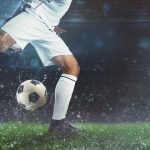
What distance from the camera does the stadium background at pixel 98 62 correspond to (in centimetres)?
672

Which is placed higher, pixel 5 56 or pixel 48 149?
pixel 5 56

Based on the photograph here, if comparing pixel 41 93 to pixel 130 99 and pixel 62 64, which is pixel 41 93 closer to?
pixel 62 64

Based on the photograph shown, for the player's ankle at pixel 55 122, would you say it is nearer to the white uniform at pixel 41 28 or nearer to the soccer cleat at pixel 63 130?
the soccer cleat at pixel 63 130

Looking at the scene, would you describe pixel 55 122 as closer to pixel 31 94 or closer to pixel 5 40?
pixel 31 94

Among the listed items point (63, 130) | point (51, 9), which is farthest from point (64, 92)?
point (51, 9)

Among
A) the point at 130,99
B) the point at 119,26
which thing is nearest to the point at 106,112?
the point at 130,99

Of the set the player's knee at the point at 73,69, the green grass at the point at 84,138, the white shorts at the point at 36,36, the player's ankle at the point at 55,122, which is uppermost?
the white shorts at the point at 36,36

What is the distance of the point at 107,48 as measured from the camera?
6773mm

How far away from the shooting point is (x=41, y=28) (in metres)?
6.70

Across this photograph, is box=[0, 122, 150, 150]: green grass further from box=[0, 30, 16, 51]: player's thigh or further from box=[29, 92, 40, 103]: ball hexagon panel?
box=[0, 30, 16, 51]: player's thigh

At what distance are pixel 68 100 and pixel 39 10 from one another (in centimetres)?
76

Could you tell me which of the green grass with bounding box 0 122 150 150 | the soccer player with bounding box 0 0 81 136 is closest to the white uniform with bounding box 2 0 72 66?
the soccer player with bounding box 0 0 81 136

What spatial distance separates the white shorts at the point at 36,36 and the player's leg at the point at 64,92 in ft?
0.22

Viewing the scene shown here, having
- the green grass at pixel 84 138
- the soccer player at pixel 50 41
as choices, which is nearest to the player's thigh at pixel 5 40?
the soccer player at pixel 50 41
